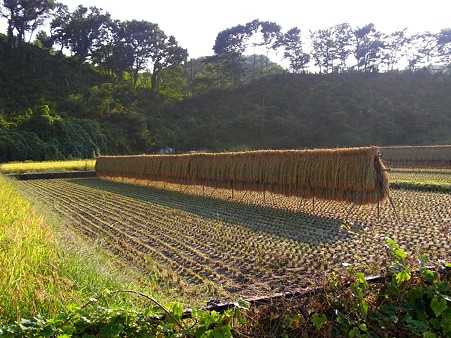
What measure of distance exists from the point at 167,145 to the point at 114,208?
34.2m

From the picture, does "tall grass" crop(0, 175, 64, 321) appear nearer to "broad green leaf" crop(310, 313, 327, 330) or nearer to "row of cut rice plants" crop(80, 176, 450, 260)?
"broad green leaf" crop(310, 313, 327, 330)

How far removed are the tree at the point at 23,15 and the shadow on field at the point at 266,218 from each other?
150ft

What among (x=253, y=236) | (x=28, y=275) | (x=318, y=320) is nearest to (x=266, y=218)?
(x=253, y=236)

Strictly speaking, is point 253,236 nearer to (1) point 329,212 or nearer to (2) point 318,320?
(1) point 329,212

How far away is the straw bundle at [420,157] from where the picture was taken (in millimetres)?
24797

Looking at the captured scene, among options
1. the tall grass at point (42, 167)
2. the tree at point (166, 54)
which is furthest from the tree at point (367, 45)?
A: the tall grass at point (42, 167)

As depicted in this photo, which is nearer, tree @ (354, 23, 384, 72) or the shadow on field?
the shadow on field

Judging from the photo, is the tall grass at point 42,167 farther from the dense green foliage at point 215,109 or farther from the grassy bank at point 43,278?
the grassy bank at point 43,278

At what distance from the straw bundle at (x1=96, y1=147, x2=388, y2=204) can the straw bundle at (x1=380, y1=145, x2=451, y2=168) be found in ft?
44.3

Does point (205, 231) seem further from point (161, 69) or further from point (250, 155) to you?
point (161, 69)

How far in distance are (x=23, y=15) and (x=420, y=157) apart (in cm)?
4792

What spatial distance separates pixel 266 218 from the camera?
9.56 metres

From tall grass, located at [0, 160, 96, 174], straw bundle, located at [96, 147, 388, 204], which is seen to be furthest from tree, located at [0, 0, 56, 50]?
straw bundle, located at [96, 147, 388, 204]

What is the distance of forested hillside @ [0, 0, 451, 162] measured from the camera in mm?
43125
